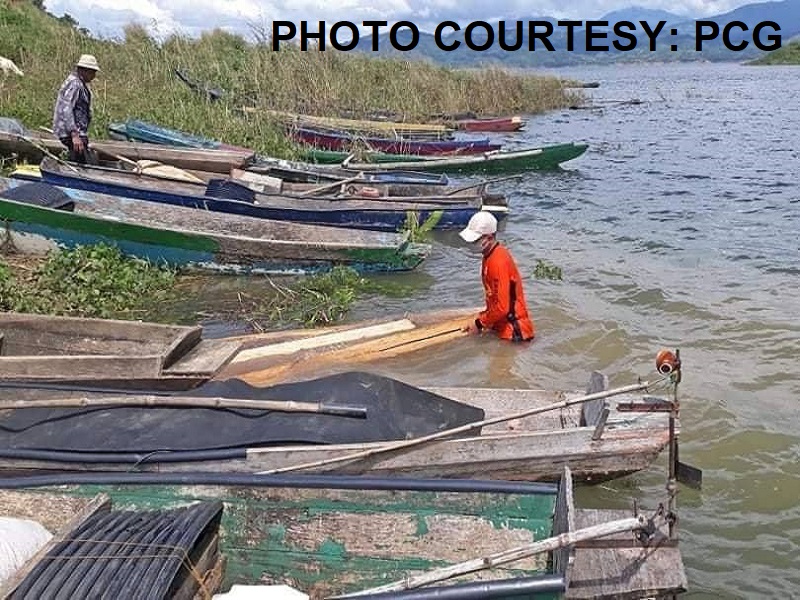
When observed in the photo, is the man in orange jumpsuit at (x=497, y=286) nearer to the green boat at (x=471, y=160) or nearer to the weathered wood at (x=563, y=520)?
the weathered wood at (x=563, y=520)

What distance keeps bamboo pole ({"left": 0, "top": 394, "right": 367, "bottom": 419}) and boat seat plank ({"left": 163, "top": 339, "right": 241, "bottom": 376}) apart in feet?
2.76

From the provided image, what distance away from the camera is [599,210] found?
15281 millimetres

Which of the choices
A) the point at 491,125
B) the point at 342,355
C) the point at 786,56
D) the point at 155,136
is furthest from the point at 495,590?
the point at 786,56

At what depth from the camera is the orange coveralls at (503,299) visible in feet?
22.8

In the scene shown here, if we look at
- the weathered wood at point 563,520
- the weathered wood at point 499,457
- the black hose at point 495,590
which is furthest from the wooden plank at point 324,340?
the black hose at point 495,590

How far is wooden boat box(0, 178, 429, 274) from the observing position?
9352mm

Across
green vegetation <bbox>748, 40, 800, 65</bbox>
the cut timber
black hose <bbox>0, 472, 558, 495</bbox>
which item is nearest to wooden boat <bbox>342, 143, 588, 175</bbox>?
the cut timber

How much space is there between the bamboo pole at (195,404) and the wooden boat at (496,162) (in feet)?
38.3

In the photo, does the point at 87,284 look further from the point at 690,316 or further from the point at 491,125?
the point at 491,125

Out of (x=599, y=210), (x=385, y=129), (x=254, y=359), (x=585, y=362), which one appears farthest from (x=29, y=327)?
(x=385, y=129)

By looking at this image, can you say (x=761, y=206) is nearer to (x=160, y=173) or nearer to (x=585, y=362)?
(x=585, y=362)

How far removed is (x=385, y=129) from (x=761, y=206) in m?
9.68

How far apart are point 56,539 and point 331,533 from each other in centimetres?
117

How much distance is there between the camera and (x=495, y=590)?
2.89 metres
